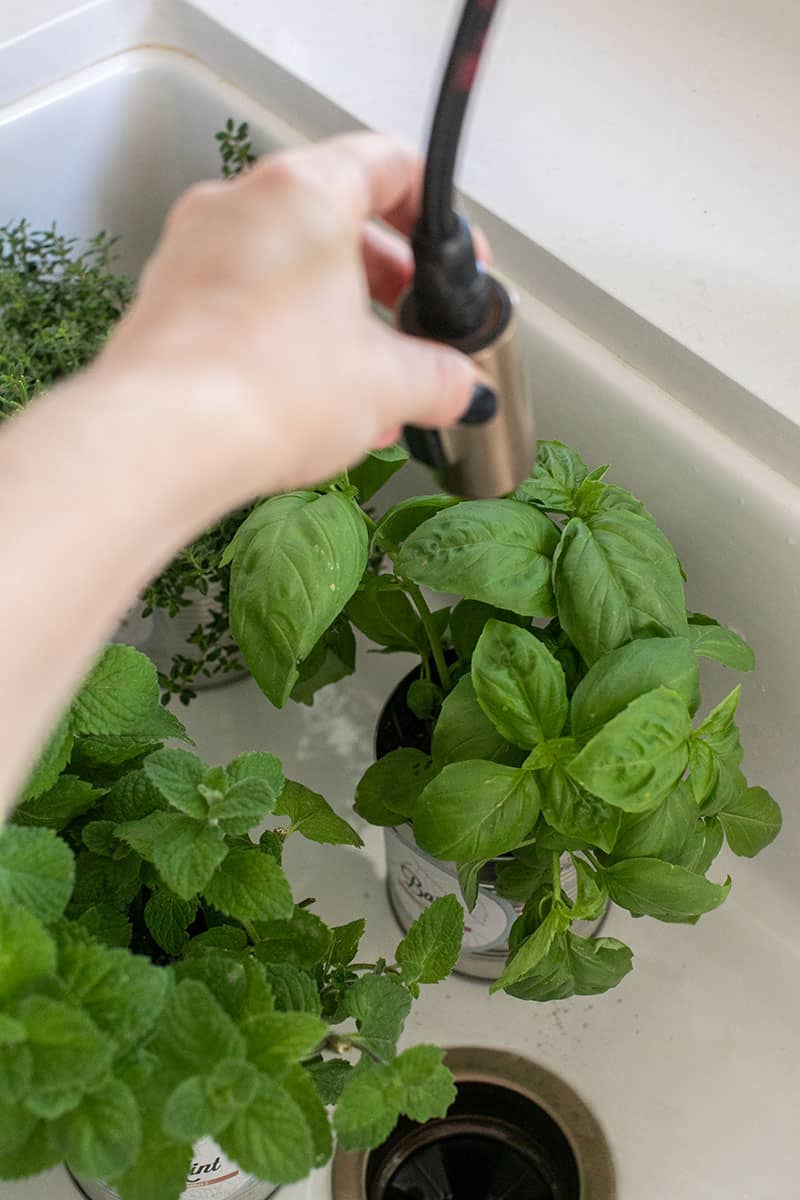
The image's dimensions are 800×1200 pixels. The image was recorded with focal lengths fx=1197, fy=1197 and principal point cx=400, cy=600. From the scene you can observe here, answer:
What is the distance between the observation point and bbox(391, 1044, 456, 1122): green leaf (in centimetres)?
43

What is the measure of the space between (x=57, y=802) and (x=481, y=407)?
0.25m

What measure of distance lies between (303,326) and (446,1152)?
1.78 feet

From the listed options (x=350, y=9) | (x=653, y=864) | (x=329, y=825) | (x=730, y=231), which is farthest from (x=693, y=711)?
(x=350, y=9)

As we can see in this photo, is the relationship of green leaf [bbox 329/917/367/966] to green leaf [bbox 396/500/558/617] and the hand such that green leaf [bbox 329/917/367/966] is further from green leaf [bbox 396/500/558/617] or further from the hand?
the hand

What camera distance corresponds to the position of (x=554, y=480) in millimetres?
569

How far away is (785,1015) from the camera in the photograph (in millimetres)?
723

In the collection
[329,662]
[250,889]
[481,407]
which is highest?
[481,407]

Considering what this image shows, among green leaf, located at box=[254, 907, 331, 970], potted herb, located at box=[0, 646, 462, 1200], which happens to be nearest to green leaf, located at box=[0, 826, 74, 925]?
potted herb, located at box=[0, 646, 462, 1200]

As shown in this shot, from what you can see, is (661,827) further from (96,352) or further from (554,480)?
(96,352)

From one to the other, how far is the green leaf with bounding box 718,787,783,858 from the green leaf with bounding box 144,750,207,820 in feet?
0.89

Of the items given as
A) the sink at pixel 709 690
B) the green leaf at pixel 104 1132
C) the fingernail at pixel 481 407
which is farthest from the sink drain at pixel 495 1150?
the fingernail at pixel 481 407

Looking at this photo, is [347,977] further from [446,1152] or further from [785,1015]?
[785,1015]

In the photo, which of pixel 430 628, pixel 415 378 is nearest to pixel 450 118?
pixel 415 378

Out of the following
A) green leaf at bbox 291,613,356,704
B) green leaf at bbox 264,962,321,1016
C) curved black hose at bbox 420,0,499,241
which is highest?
curved black hose at bbox 420,0,499,241
